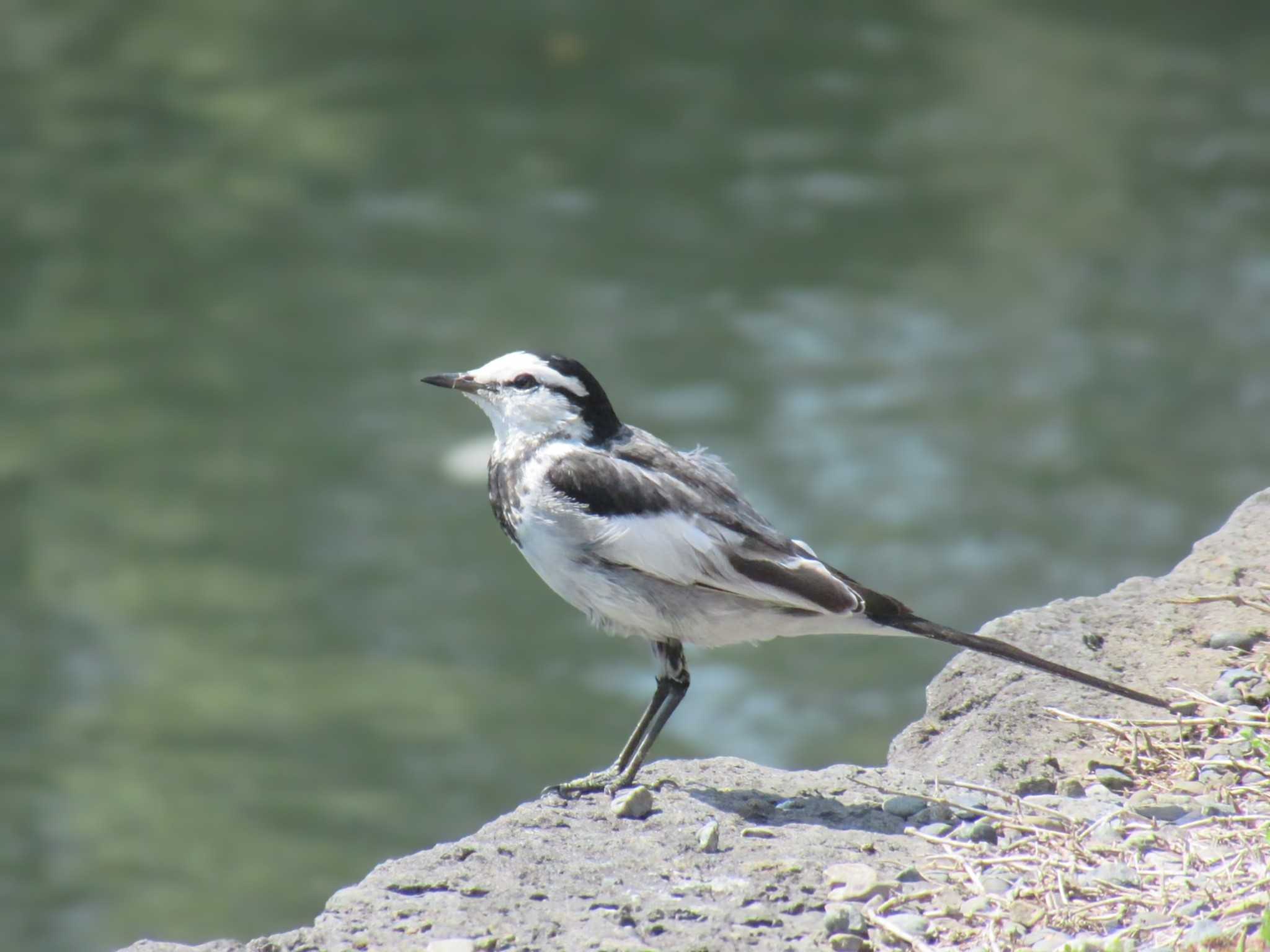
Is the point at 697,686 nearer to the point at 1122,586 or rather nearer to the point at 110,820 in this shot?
the point at 110,820

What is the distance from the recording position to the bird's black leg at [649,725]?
541cm

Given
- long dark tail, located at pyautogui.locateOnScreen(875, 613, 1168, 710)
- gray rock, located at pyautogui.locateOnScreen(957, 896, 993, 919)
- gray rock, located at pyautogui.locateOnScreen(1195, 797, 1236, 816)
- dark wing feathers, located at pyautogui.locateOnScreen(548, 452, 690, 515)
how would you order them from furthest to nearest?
dark wing feathers, located at pyautogui.locateOnScreen(548, 452, 690, 515)
long dark tail, located at pyautogui.locateOnScreen(875, 613, 1168, 710)
gray rock, located at pyautogui.locateOnScreen(1195, 797, 1236, 816)
gray rock, located at pyautogui.locateOnScreen(957, 896, 993, 919)

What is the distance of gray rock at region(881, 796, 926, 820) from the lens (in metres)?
4.96

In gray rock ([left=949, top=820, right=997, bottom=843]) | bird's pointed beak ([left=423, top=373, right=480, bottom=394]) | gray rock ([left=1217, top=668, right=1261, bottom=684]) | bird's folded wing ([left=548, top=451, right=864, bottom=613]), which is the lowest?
gray rock ([left=949, top=820, right=997, bottom=843])

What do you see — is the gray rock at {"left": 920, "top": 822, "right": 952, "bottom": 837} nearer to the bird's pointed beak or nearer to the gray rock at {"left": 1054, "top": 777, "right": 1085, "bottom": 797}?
the gray rock at {"left": 1054, "top": 777, "right": 1085, "bottom": 797}

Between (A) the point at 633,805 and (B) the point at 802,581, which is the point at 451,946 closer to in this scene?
(A) the point at 633,805

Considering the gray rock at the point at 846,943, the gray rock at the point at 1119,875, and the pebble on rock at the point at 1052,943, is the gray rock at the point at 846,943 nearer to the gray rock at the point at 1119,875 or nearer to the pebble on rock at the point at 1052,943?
the pebble on rock at the point at 1052,943

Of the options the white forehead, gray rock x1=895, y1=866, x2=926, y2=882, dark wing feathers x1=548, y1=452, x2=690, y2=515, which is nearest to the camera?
gray rock x1=895, y1=866, x2=926, y2=882

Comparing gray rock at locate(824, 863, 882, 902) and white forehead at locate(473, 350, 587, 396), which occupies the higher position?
white forehead at locate(473, 350, 587, 396)

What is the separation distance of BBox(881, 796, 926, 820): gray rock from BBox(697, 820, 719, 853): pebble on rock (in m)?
0.52

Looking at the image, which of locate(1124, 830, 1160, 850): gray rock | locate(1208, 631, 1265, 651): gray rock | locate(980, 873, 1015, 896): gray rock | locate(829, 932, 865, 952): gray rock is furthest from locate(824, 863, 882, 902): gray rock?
locate(1208, 631, 1265, 651): gray rock

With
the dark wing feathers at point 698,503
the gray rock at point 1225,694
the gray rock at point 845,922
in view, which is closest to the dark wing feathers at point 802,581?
the dark wing feathers at point 698,503

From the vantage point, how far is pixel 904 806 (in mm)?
4988

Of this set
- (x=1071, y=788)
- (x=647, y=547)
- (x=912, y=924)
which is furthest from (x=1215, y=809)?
(x=647, y=547)
